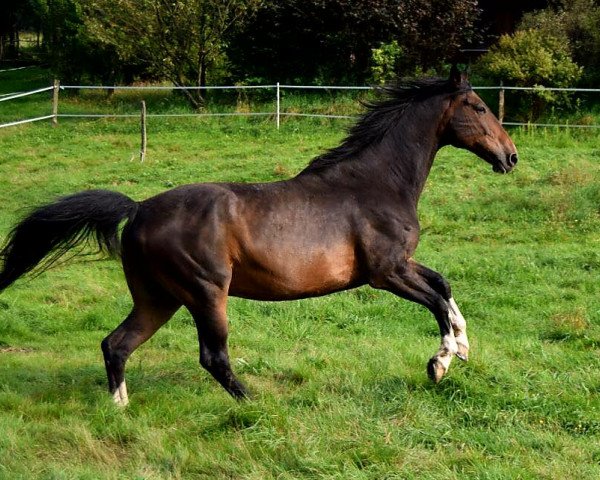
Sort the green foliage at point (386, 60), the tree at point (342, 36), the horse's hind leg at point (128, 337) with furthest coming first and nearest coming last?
the tree at point (342, 36)
the green foliage at point (386, 60)
the horse's hind leg at point (128, 337)

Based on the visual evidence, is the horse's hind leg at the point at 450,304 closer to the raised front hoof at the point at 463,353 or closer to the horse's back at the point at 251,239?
the raised front hoof at the point at 463,353

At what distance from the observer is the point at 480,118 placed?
7180mm

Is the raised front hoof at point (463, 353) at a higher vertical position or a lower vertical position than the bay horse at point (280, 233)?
lower

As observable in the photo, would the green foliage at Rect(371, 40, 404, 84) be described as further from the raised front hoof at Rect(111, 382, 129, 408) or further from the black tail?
the raised front hoof at Rect(111, 382, 129, 408)

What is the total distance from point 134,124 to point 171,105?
2.74 m

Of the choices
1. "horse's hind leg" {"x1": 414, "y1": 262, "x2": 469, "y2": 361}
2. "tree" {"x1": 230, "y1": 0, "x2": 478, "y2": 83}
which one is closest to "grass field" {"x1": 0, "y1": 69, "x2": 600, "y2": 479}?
"horse's hind leg" {"x1": 414, "y1": 262, "x2": 469, "y2": 361}

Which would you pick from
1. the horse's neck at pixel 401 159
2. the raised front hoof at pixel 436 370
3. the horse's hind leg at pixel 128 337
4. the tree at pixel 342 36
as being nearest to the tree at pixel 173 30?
the tree at pixel 342 36

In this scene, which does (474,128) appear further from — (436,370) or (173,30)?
(173,30)

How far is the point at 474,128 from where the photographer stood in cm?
718

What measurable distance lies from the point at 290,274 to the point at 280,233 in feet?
0.99

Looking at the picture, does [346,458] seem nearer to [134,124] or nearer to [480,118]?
[480,118]

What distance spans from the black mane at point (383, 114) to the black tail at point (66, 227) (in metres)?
1.52

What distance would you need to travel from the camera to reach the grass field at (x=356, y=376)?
5285 millimetres

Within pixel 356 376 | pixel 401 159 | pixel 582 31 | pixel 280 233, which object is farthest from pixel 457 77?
pixel 582 31
